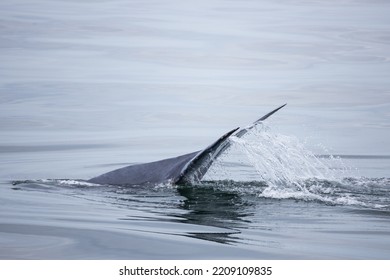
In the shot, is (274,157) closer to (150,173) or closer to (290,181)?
(290,181)

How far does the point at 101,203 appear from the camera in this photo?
30.2 feet

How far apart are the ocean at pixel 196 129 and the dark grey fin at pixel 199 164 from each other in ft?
0.55

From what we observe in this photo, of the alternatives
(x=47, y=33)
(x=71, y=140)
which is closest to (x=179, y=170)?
(x=71, y=140)

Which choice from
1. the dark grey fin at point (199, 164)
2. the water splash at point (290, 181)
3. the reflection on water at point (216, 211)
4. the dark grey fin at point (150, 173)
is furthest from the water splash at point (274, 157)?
the dark grey fin at point (150, 173)

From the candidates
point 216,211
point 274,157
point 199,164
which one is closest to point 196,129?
point 274,157

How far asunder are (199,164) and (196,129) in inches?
279

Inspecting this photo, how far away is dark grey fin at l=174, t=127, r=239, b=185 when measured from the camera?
8680mm

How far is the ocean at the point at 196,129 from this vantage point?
8102 millimetres

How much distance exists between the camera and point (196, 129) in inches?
633

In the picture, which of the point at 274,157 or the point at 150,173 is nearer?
the point at 150,173

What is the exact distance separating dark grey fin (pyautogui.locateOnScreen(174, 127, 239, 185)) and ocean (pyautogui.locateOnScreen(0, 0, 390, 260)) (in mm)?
169

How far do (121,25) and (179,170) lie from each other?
24458mm

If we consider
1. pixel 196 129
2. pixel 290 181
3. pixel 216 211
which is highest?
pixel 196 129
